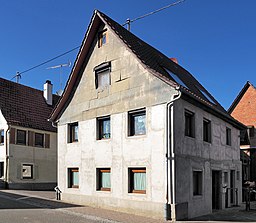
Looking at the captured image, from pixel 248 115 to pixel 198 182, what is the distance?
57.4 feet

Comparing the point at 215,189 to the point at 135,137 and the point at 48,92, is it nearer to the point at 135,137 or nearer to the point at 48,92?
the point at 135,137

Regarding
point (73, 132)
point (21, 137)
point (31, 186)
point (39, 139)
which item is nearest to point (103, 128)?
point (73, 132)

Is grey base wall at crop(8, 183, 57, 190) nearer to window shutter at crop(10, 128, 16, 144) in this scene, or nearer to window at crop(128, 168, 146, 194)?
window shutter at crop(10, 128, 16, 144)

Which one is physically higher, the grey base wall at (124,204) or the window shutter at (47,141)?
the window shutter at (47,141)

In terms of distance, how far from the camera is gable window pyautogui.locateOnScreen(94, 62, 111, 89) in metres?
16.2

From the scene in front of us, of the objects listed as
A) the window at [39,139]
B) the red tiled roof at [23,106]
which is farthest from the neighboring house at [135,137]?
the window at [39,139]

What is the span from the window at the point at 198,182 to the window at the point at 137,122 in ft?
9.65

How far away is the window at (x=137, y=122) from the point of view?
14.5 metres

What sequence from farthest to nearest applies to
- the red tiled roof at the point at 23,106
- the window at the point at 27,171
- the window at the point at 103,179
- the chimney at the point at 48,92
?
the chimney at the point at 48,92, the window at the point at 27,171, the red tiled roof at the point at 23,106, the window at the point at 103,179

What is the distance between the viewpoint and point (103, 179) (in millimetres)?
15992

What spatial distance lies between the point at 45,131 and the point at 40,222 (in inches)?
702

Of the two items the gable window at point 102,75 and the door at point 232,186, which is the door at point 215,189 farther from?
the gable window at point 102,75

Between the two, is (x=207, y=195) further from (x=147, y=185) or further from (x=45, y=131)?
(x=45, y=131)

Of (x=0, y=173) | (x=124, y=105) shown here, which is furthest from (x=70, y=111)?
(x=0, y=173)
